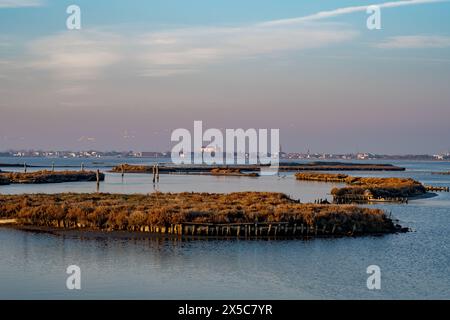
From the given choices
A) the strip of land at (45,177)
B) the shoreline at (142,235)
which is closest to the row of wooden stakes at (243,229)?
the shoreline at (142,235)

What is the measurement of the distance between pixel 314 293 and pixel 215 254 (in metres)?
9.89

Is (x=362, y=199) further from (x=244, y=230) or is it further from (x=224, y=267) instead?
(x=224, y=267)

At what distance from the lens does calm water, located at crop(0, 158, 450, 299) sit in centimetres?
2894

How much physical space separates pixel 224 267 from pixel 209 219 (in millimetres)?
12017

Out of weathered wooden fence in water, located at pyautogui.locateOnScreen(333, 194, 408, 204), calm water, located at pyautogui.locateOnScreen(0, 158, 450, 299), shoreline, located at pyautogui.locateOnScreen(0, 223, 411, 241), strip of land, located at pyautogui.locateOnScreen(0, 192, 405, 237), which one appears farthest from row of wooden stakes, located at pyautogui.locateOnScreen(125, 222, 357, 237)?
weathered wooden fence in water, located at pyautogui.locateOnScreen(333, 194, 408, 204)

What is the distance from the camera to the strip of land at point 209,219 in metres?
45.0

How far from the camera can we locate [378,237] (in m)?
45.3

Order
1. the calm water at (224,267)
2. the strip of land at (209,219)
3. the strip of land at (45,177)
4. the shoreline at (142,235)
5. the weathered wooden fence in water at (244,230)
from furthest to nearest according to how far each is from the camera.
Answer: the strip of land at (45,177)
the strip of land at (209,219)
the weathered wooden fence in water at (244,230)
the shoreline at (142,235)
the calm water at (224,267)

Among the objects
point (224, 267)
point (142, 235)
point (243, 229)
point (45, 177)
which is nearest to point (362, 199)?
point (243, 229)

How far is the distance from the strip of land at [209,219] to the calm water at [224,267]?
2.22 m

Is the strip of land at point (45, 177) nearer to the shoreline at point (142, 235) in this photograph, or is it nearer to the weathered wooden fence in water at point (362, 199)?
the weathered wooden fence in water at point (362, 199)
